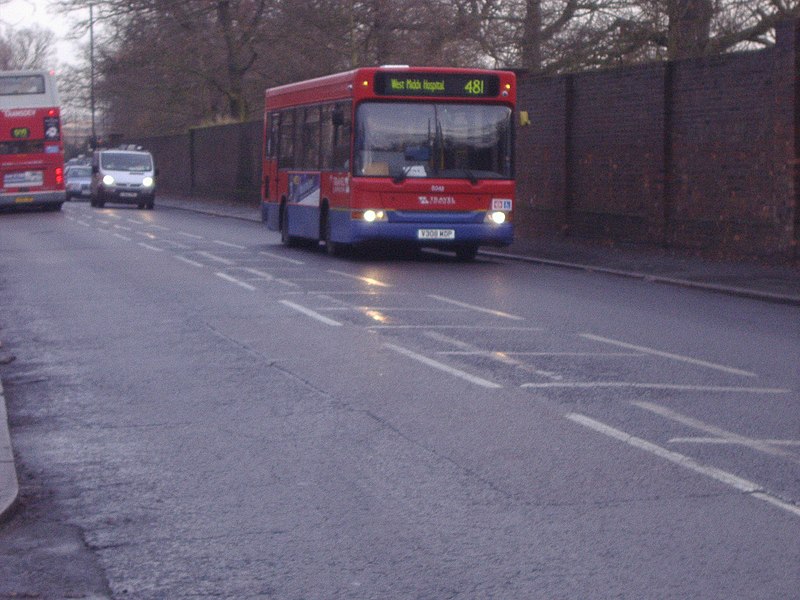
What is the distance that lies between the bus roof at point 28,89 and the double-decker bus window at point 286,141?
1852 centimetres

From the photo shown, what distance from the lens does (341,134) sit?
2208 centimetres

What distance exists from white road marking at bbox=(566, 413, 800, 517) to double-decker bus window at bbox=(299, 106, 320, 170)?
1547 cm

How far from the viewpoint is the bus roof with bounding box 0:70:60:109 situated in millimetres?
42188

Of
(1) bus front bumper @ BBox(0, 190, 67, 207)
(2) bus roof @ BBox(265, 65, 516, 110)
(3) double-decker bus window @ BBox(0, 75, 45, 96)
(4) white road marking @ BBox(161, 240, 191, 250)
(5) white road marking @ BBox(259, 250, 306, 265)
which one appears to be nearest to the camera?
(2) bus roof @ BBox(265, 65, 516, 110)

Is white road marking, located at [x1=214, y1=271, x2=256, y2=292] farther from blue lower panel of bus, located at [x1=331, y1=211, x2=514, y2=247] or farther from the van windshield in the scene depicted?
the van windshield

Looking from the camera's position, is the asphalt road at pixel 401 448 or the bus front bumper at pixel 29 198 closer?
the asphalt road at pixel 401 448

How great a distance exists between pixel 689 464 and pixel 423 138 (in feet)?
47.6

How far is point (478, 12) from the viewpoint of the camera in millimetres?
35719

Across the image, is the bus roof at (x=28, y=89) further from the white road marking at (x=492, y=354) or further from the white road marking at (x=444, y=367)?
the white road marking at (x=444, y=367)

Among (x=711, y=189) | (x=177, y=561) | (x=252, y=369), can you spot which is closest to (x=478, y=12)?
(x=711, y=189)

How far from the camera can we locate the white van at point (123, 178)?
49625 millimetres

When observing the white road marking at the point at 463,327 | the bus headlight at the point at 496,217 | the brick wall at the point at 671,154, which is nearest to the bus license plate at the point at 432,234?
the bus headlight at the point at 496,217

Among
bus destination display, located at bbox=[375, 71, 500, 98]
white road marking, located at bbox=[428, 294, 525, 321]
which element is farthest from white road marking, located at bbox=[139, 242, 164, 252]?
white road marking, located at bbox=[428, 294, 525, 321]

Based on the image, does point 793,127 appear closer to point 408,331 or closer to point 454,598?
point 408,331
